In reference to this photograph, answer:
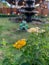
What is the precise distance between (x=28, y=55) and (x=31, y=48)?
8 centimetres

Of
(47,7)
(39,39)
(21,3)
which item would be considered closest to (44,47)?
(39,39)

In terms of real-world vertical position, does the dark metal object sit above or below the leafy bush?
below

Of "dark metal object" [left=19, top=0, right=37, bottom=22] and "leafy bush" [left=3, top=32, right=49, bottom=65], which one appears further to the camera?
"dark metal object" [left=19, top=0, right=37, bottom=22]

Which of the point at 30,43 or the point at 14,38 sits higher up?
the point at 30,43

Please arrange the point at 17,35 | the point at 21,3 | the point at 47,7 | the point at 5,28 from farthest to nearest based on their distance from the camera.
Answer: the point at 21,3, the point at 47,7, the point at 5,28, the point at 17,35

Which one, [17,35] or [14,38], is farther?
[17,35]

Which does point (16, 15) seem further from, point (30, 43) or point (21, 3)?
point (30, 43)

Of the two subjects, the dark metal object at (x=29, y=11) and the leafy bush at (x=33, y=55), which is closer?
the leafy bush at (x=33, y=55)

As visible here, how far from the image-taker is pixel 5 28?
9609 mm

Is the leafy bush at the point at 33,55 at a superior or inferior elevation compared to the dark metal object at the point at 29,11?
superior

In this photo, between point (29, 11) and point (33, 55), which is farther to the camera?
point (29, 11)

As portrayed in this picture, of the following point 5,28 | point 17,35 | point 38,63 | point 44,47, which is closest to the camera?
point 38,63

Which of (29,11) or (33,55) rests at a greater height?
(33,55)

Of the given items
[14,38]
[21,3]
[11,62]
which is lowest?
[21,3]
